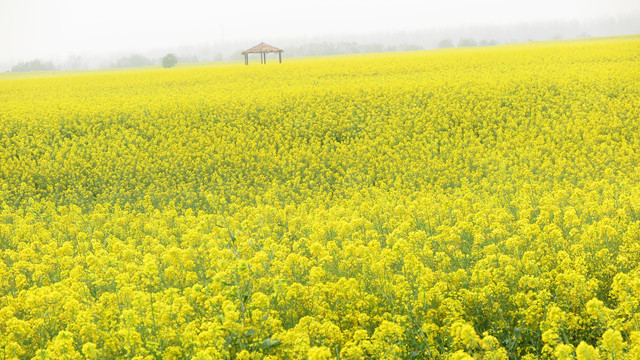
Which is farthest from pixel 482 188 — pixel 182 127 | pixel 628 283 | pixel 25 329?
pixel 182 127

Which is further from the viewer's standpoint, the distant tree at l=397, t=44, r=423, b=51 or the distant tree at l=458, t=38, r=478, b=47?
the distant tree at l=397, t=44, r=423, b=51

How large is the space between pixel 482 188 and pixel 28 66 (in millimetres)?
139663

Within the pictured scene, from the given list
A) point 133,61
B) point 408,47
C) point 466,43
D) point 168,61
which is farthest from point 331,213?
point 133,61

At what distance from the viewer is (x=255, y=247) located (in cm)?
620

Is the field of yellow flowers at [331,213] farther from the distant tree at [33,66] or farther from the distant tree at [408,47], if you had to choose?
the distant tree at [33,66]

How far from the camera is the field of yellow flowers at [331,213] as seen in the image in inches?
158

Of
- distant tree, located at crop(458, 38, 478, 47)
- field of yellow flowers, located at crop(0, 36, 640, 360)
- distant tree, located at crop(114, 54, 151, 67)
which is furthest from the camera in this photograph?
distant tree, located at crop(114, 54, 151, 67)

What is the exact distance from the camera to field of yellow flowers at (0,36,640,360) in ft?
13.1

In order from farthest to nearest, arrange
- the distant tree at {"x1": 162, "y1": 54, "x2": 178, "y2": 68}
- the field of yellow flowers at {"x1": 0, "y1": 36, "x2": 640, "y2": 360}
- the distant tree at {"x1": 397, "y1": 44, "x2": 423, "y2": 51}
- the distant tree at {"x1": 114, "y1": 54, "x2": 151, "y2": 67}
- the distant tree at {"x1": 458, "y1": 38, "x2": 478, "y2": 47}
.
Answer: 1. the distant tree at {"x1": 114, "y1": 54, "x2": 151, "y2": 67}
2. the distant tree at {"x1": 397, "y1": 44, "x2": 423, "y2": 51}
3. the distant tree at {"x1": 458, "y1": 38, "x2": 478, "y2": 47}
4. the distant tree at {"x1": 162, "y1": 54, "x2": 178, "y2": 68}
5. the field of yellow flowers at {"x1": 0, "y1": 36, "x2": 640, "y2": 360}

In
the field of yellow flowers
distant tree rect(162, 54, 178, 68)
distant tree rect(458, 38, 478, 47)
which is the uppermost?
distant tree rect(458, 38, 478, 47)

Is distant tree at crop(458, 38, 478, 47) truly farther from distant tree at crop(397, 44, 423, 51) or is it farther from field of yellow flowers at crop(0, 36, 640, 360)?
field of yellow flowers at crop(0, 36, 640, 360)

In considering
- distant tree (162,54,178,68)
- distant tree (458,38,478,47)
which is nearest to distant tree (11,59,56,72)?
distant tree (162,54,178,68)

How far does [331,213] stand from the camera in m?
8.25

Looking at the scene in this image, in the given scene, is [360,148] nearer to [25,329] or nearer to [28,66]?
[25,329]
